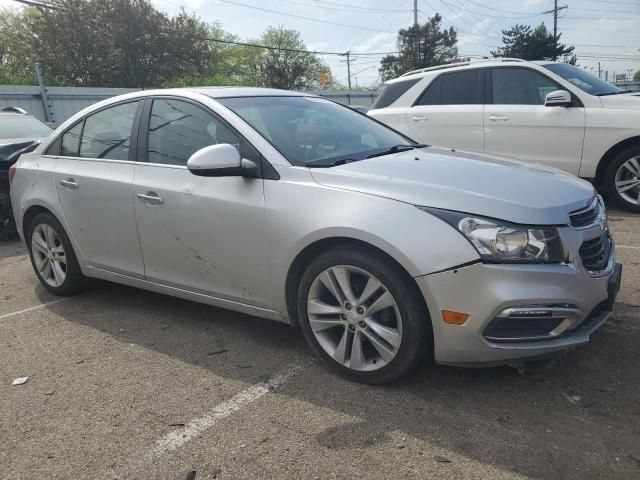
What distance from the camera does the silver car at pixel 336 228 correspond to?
261 centimetres

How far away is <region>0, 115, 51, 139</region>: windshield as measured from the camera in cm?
804

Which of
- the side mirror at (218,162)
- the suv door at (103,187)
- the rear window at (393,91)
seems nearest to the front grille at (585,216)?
the side mirror at (218,162)

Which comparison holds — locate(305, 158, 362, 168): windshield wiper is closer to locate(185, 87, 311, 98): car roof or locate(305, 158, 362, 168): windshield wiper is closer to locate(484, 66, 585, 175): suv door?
locate(185, 87, 311, 98): car roof

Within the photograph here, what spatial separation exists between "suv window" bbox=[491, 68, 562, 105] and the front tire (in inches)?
198

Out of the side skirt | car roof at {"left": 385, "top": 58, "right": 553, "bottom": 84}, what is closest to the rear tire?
the side skirt

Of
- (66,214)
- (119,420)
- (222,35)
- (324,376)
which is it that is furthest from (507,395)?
(222,35)

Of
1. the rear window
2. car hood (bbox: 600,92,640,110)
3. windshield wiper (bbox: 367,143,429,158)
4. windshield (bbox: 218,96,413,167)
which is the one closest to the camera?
windshield (bbox: 218,96,413,167)

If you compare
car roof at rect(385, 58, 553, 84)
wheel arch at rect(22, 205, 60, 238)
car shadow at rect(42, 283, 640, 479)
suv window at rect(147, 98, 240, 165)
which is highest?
car roof at rect(385, 58, 553, 84)

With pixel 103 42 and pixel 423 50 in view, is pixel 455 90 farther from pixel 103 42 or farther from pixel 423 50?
pixel 423 50

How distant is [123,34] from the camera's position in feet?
125

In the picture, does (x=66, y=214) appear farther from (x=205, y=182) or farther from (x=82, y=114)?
(x=205, y=182)

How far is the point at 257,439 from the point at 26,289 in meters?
3.56

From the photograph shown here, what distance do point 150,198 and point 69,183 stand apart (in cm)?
100

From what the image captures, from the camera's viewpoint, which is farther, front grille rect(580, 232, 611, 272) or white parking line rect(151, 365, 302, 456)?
front grille rect(580, 232, 611, 272)
